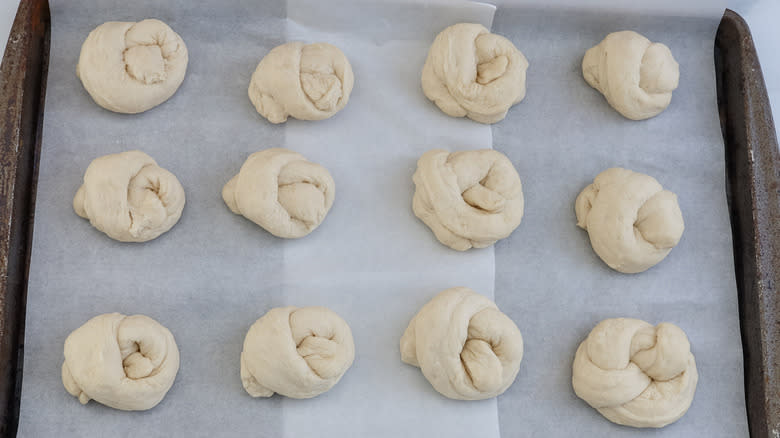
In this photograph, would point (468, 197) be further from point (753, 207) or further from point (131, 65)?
point (131, 65)

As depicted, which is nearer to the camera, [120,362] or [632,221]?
[120,362]

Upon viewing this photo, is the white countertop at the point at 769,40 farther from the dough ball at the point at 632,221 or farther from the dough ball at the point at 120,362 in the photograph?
the dough ball at the point at 120,362

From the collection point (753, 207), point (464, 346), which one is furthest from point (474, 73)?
point (753, 207)

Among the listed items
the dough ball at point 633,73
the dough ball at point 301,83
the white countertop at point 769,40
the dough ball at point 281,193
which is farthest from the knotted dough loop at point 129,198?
the white countertop at point 769,40

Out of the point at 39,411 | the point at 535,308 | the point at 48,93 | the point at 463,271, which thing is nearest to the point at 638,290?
the point at 535,308

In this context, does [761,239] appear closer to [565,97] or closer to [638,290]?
[638,290]

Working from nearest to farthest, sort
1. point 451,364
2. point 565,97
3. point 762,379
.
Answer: point 451,364 < point 762,379 < point 565,97
